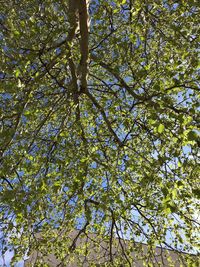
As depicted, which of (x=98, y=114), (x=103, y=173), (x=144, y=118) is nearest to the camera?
(x=103, y=173)

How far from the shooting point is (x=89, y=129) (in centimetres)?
820

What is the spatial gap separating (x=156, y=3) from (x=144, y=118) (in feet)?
7.25

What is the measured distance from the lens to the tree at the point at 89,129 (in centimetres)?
465

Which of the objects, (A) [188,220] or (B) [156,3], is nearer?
(A) [188,220]

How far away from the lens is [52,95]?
23.7ft

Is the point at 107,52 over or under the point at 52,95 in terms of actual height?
over

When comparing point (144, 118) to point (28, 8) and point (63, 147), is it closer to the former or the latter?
point (63, 147)

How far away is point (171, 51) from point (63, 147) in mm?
2907

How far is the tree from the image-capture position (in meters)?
4.65

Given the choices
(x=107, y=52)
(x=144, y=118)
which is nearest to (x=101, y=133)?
(x=144, y=118)

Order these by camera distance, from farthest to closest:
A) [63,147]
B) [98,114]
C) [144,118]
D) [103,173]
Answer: [98,114] < [144,118] < [103,173] < [63,147]

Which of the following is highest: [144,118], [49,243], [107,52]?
[107,52]

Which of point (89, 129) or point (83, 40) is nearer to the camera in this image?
point (83, 40)

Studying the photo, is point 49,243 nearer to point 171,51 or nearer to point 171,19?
point 171,51
